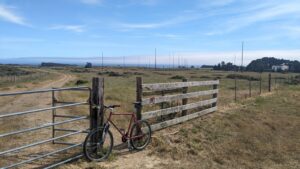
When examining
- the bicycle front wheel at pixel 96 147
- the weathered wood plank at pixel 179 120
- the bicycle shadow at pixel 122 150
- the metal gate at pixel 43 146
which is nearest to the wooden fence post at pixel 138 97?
the bicycle shadow at pixel 122 150

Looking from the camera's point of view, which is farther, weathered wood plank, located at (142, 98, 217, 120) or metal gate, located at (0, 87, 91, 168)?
weathered wood plank, located at (142, 98, 217, 120)

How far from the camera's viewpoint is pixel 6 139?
32.7ft

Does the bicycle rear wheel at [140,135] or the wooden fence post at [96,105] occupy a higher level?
the wooden fence post at [96,105]

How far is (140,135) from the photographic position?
Result: 948 centimetres

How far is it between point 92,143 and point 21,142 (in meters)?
2.58

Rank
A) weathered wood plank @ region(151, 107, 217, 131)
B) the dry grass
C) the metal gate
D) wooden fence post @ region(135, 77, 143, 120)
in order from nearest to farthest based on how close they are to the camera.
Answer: the metal gate, the dry grass, wooden fence post @ region(135, 77, 143, 120), weathered wood plank @ region(151, 107, 217, 131)

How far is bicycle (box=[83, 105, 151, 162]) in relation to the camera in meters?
8.01

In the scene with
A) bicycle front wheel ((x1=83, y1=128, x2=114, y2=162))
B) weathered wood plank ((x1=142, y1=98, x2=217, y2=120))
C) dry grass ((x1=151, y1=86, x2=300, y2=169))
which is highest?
weathered wood plank ((x1=142, y1=98, x2=217, y2=120))

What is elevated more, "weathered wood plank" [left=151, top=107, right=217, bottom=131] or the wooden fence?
the wooden fence

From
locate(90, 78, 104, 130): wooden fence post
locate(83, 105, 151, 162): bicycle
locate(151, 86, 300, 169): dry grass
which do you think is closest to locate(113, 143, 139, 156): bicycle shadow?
locate(83, 105, 151, 162): bicycle

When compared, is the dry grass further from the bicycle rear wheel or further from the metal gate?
the metal gate

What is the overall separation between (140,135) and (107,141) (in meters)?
0.84

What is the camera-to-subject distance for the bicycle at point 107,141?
26.3ft

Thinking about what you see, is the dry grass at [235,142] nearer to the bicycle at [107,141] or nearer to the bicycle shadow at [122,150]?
the bicycle at [107,141]
